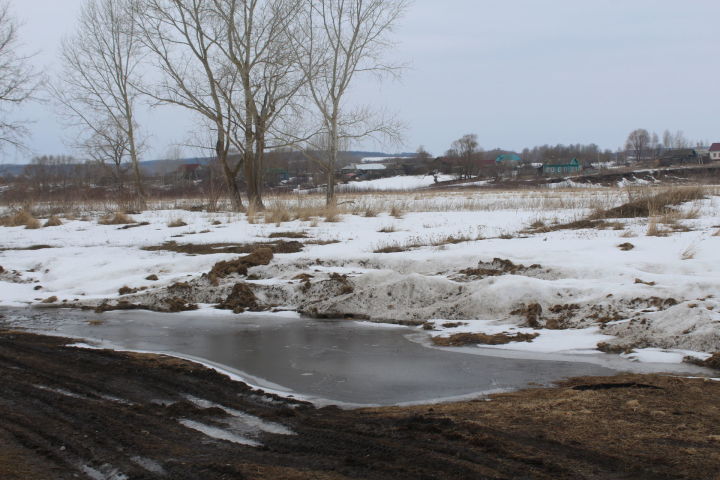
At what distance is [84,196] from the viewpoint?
28359 mm

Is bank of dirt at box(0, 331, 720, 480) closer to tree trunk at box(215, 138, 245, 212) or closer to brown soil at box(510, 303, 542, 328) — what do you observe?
brown soil at box(510, 303, 542, 328)

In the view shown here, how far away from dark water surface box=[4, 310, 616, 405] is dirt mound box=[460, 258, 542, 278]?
2.20 metres

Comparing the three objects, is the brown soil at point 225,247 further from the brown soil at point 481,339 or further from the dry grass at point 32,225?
the dry grass at point 32,225

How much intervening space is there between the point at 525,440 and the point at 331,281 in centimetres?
632

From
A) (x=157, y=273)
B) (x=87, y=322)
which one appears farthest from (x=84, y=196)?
(x=87, y=322)

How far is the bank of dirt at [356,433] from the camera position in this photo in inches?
138

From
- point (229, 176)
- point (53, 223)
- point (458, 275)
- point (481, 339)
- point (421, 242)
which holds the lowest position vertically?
point (481, 339)

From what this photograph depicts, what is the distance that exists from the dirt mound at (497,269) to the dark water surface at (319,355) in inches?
86.5

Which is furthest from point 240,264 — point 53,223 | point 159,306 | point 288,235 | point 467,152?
point 467,152

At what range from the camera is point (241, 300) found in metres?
9.97

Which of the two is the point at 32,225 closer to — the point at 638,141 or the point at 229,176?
the point at 229,176

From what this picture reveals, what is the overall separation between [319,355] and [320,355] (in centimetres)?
1

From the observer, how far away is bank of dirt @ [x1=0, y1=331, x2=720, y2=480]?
138 inches

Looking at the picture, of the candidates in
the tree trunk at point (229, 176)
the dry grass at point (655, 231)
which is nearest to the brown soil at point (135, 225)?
the tree trunk at point (229, 176)
